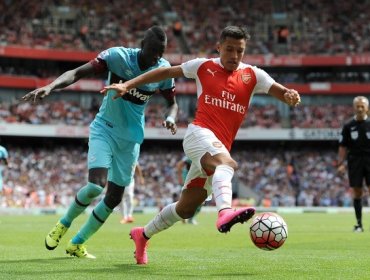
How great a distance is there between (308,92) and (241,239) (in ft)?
135

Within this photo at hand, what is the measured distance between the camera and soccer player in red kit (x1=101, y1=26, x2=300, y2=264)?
7141 mm

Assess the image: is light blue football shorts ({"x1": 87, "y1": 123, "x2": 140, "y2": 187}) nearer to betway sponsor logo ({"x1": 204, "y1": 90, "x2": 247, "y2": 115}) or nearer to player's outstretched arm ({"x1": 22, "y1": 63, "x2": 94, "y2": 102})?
player's outstretched arm ({"x1": 22, "y1": 63, "x2": 94, "y2": 102})

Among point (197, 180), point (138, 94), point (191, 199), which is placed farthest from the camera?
point (138, 94)

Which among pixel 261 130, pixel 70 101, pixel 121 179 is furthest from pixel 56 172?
pixel 121 179

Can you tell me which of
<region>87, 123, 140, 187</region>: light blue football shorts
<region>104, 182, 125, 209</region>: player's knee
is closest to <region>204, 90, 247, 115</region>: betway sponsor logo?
<region>87, 123, 140, 187</region>: light blue football shorts

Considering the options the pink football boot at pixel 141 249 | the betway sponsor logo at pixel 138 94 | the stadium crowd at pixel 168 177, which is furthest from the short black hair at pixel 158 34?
the stadium crowd at pixel 168 177

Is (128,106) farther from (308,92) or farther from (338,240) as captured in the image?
(308,92)

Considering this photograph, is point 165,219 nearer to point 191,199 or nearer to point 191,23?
point 191,199

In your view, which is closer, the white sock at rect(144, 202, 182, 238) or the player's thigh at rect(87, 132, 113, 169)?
the white sock at rect(144, 202, 182, 238)

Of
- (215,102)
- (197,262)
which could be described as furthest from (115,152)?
(215,102)

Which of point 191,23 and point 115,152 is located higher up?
point 191,23

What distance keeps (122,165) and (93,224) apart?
81 cm

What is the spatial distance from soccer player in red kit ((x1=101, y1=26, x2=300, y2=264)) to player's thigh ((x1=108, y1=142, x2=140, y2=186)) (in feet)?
4.05

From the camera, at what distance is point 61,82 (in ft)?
25.5
